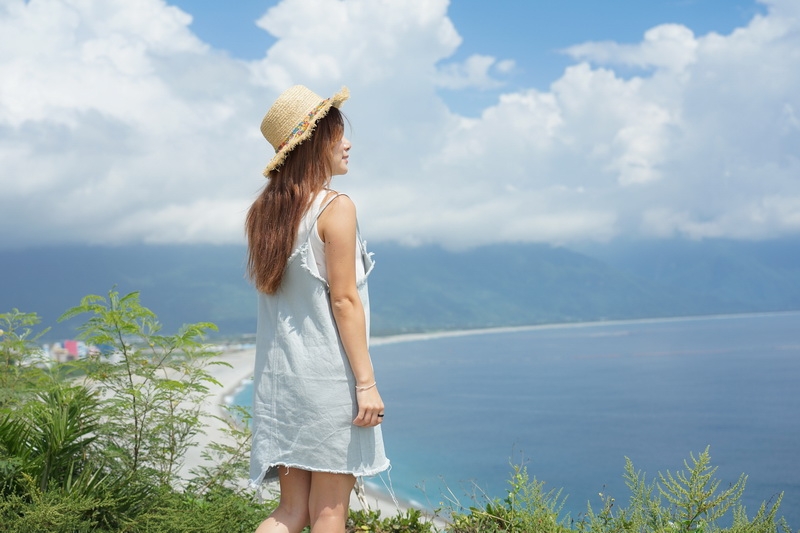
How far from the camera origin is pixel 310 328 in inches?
92.2

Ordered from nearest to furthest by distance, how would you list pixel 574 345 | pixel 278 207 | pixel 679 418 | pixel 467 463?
pixel 278 207 < pixel 467 463 < pixel 679 418 < pixel 574 345

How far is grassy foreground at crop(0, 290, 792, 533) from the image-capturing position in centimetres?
334

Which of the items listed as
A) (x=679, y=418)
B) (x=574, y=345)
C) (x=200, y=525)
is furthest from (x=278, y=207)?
(x=574, y=345)

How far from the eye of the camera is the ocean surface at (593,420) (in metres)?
38.3

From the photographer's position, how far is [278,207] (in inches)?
95.5

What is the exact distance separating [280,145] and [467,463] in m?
41.4

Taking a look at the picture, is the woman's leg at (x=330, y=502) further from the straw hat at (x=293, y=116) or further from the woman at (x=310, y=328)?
the straw hat at (x=293, y=116)

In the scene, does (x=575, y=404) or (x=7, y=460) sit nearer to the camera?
(x=7, y=460)

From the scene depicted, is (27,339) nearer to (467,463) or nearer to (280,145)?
(280,145)

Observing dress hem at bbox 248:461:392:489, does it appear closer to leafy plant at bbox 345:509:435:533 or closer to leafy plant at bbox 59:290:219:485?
leafy plant at bbox 345:509:435:533

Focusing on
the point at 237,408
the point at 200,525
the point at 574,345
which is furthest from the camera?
the point at 574,345

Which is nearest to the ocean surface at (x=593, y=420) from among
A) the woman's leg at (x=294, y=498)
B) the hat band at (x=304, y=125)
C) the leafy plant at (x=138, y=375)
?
the leafy plant at (x=138, y=375)

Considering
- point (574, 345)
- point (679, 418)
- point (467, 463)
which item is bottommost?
point (467, 463)

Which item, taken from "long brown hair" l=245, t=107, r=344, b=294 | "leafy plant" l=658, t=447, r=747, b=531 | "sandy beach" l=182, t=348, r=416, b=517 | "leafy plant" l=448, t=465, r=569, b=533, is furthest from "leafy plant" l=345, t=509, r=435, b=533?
"sandy beach" l=182, t=348, r=416, b=517
